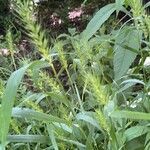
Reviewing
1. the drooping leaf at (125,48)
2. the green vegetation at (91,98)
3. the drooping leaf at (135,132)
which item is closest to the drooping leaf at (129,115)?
the green vegetation at (91,98)

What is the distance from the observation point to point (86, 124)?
155cm

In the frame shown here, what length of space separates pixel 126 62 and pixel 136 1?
0.75 feet

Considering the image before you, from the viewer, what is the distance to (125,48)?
1505mm

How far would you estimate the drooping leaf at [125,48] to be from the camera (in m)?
1.48

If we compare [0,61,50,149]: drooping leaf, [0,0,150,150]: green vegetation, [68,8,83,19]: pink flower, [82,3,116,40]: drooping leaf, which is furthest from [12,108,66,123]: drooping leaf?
[68,8,83,19]: pink flower

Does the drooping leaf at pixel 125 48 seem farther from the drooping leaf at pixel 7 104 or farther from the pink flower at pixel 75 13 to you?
the pink flower at pixel 75 13

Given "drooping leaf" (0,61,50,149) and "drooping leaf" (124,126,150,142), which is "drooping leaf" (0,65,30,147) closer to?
"drooping leaf" (0,61,50,149)

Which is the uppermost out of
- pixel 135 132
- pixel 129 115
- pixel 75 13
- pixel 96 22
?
pixel 96 22

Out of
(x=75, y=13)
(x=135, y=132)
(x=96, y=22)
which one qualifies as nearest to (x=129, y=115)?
(x=135, y=132)

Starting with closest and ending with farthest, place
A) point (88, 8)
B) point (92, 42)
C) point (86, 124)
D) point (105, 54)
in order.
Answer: point (86, 124)
point (92, 42)
point (105, 54)
point (88, 8)

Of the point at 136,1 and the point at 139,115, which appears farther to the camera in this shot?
the point at 136,1

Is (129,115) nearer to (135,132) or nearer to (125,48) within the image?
(135,132)

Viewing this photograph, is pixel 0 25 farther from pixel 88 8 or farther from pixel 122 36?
pixel 122 36

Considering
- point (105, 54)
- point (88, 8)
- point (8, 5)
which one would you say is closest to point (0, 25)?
point (8, 5)
